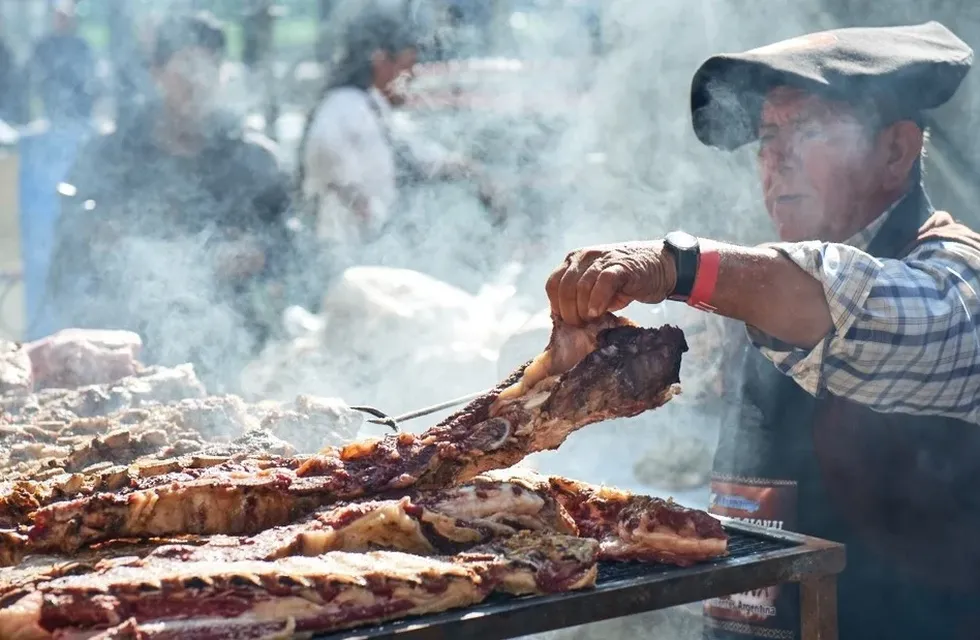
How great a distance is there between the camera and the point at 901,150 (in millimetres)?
4203

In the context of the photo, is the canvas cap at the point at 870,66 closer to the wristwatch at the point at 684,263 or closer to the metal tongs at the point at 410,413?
the wristwatch at the point at 684,263

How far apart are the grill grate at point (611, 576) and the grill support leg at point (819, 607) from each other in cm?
12

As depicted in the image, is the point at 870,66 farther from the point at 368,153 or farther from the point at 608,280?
the point at 368,153

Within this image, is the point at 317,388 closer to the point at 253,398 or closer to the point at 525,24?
the point at 253,398

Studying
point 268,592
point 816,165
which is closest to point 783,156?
point 816,165

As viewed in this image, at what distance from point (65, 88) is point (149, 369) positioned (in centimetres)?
731

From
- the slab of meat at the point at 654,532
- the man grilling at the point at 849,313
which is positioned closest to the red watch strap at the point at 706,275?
the man grilling at the point at 849,313

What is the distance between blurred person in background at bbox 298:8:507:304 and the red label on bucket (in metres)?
4.35

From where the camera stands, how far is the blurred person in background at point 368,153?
29.5 feet

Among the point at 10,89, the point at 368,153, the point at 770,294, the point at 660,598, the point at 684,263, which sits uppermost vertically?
the point at 10,89

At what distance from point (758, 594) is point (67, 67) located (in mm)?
9591

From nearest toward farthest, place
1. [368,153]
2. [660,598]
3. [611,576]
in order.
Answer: [660,598]
[611,576]
[368,153]

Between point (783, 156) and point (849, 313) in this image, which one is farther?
point (783, 156)

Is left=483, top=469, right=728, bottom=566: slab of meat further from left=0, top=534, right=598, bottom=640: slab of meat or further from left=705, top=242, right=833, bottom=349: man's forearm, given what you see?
left=705, top=242, right=833, bottom=349: man's forearm
